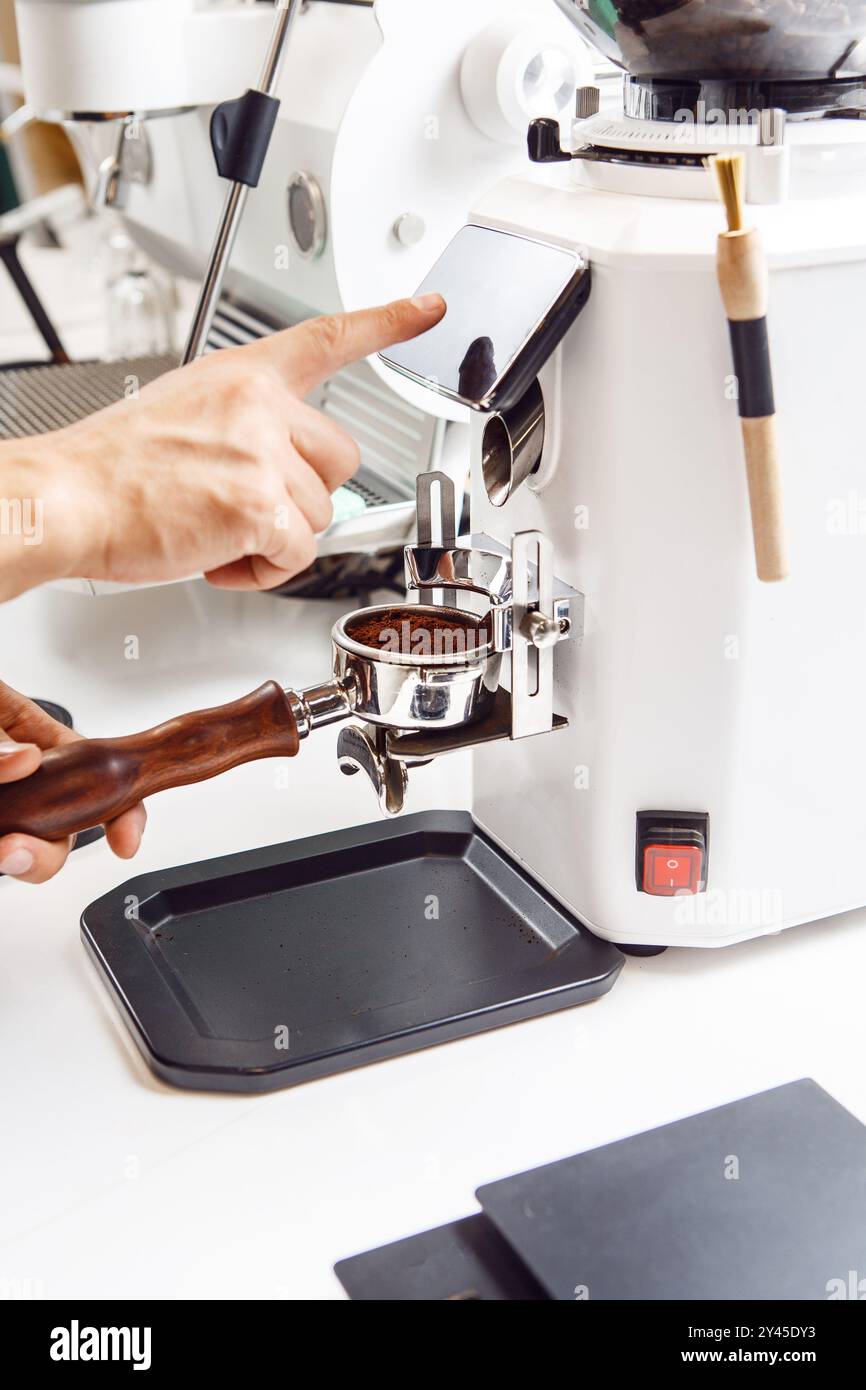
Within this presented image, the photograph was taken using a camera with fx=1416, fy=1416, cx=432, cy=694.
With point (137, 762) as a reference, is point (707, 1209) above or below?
below

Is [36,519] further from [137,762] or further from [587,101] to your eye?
[587,101]

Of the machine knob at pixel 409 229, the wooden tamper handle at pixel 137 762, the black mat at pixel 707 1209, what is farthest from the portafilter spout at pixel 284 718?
the machine knob at pixel 409 229

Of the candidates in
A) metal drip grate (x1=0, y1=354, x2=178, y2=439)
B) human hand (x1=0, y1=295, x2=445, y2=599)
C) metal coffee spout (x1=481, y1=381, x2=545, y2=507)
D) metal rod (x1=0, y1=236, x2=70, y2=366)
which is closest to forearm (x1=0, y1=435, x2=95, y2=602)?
human hand (x1=0, y1=295, x2=445, y2=599)

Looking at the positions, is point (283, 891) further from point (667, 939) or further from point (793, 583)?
point (793, 583)

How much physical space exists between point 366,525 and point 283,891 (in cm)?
31

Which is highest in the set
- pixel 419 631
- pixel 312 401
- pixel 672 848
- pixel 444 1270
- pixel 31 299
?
pixel 31 299

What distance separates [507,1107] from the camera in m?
0.64

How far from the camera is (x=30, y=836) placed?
0.64m

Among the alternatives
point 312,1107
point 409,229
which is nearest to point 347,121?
point 409,229

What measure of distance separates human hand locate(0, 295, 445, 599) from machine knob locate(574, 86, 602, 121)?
16 centimetres

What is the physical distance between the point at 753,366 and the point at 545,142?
0.20m

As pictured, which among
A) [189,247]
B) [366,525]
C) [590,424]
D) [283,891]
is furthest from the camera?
[189,247]
